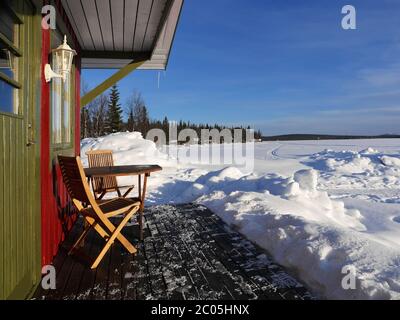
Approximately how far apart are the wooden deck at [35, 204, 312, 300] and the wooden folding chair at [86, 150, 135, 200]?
0.81 metres

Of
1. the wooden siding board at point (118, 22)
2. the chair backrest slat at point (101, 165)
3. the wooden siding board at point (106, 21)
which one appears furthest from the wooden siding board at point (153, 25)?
the chair backrest slat at point (101, 165)

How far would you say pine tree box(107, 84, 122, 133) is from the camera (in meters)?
33.9

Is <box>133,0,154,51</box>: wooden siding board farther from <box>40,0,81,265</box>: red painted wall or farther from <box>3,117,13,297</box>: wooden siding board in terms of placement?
<box>3,117,13,297</box>: wooden siding board

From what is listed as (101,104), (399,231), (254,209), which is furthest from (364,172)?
(101,104)

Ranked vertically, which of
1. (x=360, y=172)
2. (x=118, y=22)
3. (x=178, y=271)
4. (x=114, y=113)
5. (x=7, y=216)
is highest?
(x=114, y=113)

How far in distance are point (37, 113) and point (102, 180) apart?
7.07 ft

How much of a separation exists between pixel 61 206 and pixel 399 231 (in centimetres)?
→ 522

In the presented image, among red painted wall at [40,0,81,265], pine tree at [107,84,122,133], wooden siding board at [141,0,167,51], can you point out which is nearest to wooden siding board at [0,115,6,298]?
red painted wall at [40,0,81,265]

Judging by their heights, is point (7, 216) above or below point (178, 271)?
above

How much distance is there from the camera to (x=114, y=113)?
1353 inches

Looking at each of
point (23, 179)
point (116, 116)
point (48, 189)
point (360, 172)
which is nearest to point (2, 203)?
point (23, 179)

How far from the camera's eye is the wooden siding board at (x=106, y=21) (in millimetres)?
3253

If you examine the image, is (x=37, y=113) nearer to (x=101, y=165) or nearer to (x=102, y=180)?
(x=102, y=180)
